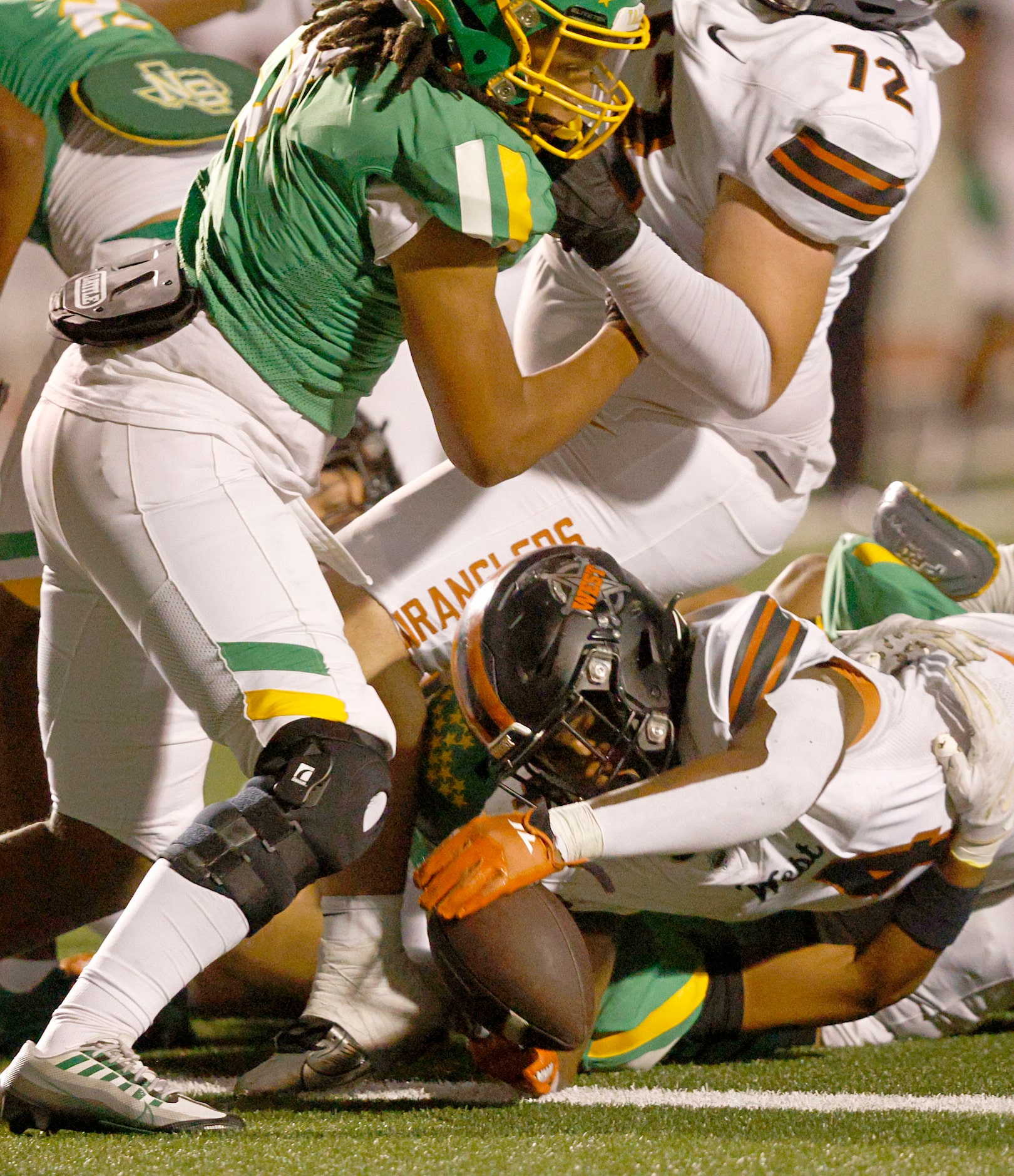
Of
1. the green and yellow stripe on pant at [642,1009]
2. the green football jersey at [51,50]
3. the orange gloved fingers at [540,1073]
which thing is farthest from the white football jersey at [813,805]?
the green football jersey at [51,50]

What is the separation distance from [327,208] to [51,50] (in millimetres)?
1103

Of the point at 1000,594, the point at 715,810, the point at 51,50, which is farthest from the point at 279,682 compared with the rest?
the point at 1000,594

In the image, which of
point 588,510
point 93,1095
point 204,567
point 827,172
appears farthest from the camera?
point 588,510

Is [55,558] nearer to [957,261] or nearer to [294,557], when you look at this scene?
[294,557]

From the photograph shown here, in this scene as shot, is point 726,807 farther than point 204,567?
Yes

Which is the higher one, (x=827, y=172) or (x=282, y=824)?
(x=827, y=172)

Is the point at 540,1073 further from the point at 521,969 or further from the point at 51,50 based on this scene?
the point at 51,50

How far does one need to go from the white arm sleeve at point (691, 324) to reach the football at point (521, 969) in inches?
27.7

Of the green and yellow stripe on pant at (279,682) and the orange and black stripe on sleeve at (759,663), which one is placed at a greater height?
the green and yellow stripe on pant at (279,682)

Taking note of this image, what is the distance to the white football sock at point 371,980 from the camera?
192 cm

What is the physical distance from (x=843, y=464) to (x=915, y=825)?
3.55 metres

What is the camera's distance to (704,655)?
1836mm

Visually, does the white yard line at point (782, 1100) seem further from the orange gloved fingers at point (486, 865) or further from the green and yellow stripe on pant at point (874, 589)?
the green and yellow stripe on pant at point (874, 589)

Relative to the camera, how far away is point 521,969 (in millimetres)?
1627
